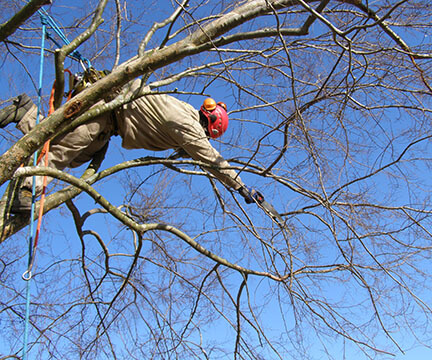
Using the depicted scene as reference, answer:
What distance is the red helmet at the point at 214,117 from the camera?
426cm

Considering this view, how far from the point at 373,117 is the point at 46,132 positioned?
2.35m

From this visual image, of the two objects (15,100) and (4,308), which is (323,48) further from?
(4,308)

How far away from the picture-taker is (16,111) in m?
3.52

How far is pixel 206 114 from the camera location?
4262 mm

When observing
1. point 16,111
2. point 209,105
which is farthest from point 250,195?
point 16,111

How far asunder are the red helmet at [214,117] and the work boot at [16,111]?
4.98 feet

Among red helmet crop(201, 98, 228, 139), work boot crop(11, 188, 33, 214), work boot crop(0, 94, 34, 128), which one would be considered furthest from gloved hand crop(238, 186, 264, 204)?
work boot crop(0, 94, 34, 128)

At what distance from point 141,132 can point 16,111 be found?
0.98 metres

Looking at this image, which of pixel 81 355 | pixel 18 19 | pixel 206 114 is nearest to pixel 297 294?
pixel 206 114

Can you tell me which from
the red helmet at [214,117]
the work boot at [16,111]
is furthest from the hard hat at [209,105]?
the work boot at [16,111]

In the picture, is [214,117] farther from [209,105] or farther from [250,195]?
[250,195]

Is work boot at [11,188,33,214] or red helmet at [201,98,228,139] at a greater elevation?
red helmet at [201,98,228,139]

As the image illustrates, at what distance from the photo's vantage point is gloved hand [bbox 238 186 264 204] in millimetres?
3900

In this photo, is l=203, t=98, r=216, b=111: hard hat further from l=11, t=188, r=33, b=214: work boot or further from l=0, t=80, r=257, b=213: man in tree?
l=11, t=188, r=33, b=214: work boot
